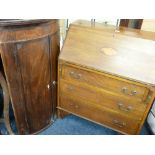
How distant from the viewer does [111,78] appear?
1.44m

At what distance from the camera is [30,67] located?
1.45 metres

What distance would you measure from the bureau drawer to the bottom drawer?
59mm

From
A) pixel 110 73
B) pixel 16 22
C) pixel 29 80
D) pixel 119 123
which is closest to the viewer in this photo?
pixel 16 22

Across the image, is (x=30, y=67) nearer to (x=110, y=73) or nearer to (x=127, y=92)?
(x=110, y=73)

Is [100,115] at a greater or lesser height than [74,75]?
lesser

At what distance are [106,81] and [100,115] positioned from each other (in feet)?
1.33

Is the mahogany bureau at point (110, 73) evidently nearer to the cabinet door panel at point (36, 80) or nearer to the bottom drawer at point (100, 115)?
the bottom drawer at point (100, 115)

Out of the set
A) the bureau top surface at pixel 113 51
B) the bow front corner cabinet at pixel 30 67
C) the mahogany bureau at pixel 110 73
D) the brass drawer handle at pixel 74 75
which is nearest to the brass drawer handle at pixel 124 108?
the mahogany bureau at pixel 110 73

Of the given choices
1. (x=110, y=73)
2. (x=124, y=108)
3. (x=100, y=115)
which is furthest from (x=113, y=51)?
(x=100, y=115)

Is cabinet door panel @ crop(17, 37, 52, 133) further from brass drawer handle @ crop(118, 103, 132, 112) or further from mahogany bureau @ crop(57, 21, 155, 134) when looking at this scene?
brass drawer handle @ crop(118, 103, 132, 112)

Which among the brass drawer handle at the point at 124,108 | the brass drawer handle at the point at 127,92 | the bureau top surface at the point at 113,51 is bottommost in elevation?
the brass drawer handle at the point at 124,108

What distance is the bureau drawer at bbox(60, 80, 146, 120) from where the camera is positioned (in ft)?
4.85

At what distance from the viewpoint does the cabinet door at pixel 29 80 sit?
134 cm

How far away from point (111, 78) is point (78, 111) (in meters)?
0.57
